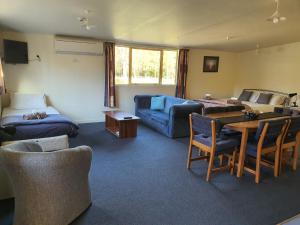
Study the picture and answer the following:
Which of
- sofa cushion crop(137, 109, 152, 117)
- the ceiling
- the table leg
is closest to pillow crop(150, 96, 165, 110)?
sofa cushion crop(137, 109, 152, 117)

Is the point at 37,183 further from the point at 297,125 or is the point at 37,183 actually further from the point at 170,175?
the point at 297,125

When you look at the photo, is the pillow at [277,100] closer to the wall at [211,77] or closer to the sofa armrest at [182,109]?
the wall at [211,77]

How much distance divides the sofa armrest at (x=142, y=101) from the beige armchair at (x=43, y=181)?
13.5 ft

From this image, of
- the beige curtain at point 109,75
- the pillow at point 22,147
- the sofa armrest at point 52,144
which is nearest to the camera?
the pillow at point 22,147

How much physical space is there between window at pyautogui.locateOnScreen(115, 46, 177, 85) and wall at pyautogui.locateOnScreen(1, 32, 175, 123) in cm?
34

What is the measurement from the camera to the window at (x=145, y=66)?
614 cm

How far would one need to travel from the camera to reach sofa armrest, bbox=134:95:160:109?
6.04 m

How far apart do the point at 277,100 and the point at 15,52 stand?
6.84 meters

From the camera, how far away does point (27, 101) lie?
488cm

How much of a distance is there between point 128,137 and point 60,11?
2.64m

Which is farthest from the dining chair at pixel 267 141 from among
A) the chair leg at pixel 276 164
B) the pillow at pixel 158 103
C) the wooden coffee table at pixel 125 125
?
the pillow at pixel 158 103

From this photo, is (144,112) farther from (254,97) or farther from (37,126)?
(254,97)

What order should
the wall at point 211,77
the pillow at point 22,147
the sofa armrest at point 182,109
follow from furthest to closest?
the wall at point 211,77 < the sofa armrest at point 182,109 < the pillow at point 22,147

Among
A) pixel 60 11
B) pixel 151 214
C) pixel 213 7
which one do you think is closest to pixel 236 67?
pixel 213 7
